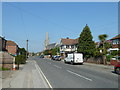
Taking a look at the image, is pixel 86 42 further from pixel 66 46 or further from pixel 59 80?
pixel 66 46

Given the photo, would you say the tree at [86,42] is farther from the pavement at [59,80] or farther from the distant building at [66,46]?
the distant building at [66,46]

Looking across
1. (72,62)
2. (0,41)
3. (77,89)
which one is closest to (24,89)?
(77,89)

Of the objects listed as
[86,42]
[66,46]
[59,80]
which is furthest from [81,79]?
[66,46]

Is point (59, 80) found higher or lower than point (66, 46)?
lower

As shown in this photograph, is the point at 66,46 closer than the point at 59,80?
No

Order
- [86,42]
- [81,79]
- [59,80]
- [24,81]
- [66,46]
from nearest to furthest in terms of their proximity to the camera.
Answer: [24,81] < [59,80] < [81,79] < [86,42] < [66,46]

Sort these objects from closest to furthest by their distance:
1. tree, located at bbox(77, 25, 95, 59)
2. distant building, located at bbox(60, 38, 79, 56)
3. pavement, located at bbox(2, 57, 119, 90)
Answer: pavement, located at bbox(2, 57, 119, 90) → tree, located at bbox(77, 25, 95, 59) → distant building, located at bbox(60, 38, 79, 56)

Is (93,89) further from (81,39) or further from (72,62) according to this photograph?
(81,39)

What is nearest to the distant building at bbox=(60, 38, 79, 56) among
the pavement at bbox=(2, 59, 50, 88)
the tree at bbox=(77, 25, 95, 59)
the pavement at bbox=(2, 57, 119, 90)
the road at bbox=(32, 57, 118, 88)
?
the tree at bbox=(77, 25, 95, 59)

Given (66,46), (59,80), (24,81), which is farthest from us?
(66,46)

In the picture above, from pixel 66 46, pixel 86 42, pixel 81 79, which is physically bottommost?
pixel 81 79

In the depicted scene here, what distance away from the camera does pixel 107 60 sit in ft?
106

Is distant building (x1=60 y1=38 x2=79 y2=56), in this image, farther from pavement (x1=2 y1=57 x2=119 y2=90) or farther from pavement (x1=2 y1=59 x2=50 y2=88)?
pavement (x1=2 y1=59 x2=50 y2=88)

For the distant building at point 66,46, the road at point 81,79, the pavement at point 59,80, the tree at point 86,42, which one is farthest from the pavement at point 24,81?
the distant building at point 66,46
